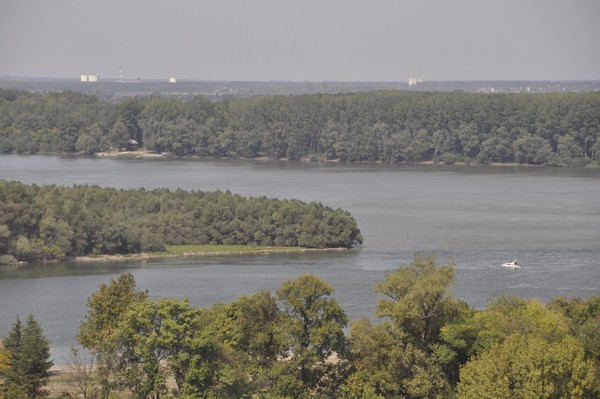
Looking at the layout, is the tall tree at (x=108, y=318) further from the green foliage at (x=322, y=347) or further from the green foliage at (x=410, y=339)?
the green foliage at (x=410, y=339)

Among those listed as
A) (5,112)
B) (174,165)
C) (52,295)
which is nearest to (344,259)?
(52,295)

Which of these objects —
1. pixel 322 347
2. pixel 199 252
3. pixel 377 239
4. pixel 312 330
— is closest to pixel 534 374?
pixel 322 347

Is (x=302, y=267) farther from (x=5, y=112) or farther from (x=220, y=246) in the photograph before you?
(x=5, y=112)

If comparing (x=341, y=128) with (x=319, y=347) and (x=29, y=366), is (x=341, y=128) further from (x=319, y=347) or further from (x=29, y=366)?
(x=29, y=366)

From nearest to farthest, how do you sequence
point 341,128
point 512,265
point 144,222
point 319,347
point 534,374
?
1. point 534,374
2. point 319,347
3. point 512,265
4. point 144,222
5. point 341,128

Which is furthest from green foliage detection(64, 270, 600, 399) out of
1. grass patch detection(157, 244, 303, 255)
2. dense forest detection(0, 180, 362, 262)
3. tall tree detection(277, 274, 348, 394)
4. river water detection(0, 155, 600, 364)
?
grass patch detection(157, 244, 303, 255)

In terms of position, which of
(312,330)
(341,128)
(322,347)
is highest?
(341,128)
